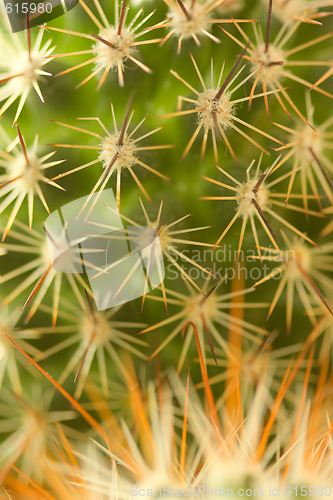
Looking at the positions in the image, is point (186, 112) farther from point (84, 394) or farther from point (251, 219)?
point (84, 394)

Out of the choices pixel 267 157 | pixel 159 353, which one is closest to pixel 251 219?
pixel 267 157

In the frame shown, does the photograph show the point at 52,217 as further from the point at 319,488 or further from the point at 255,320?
the point at 319,488

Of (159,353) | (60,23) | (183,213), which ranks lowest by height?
(159,353)

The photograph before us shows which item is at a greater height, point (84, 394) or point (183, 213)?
point (183, 213)

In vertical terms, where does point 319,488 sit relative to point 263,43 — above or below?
below

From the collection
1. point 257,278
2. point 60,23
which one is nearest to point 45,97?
point 60,23

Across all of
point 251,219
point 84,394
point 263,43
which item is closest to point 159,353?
point 84,394

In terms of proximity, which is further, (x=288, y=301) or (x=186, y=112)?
(x=288, y=301)

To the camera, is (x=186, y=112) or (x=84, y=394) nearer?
(x=186, y=112)

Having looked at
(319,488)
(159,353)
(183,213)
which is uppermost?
(183,213)
